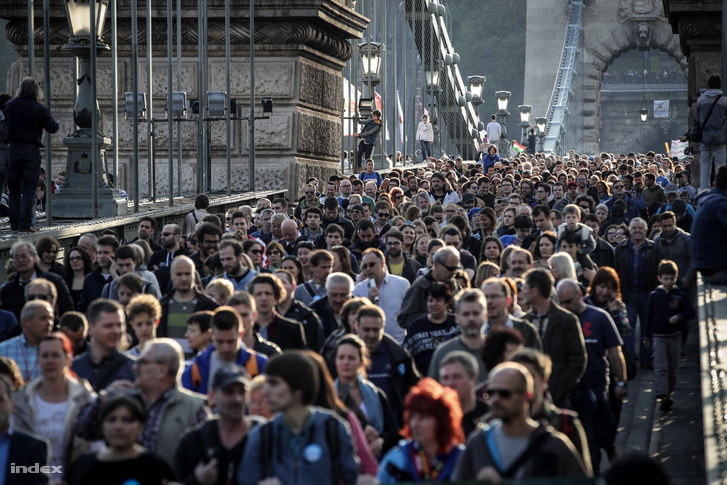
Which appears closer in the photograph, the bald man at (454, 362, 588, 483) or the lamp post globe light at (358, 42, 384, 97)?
the bald man at (454, 362, 588, 483)

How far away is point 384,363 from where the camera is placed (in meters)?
7.50

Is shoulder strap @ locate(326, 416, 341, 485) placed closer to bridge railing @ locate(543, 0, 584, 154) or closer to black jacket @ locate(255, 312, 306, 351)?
black jacket @ locate(255, 312, 306, 351)

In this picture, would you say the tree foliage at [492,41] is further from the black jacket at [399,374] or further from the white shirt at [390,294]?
the black jacket at [399,374]

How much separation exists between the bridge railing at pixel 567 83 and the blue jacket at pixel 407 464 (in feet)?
186

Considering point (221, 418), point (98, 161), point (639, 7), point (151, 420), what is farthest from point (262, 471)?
point (639, 7)

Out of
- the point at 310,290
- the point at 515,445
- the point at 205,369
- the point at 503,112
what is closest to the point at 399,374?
the point at 205,369

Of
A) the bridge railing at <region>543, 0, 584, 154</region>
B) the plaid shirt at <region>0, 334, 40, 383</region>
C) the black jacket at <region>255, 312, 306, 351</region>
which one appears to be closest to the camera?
the plaid shirt at <region>0, 334, 40, 383</region>

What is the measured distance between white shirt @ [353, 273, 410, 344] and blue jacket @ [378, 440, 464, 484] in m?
4.76

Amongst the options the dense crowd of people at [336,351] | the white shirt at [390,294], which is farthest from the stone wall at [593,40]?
the white shirt at [390,294]

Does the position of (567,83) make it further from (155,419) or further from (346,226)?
(155,419)

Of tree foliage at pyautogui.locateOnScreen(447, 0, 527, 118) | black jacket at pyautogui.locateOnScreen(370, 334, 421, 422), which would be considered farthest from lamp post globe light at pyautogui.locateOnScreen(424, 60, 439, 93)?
tree foliage at pyautogui.locateOnScreen(447, 0, 527, 118)

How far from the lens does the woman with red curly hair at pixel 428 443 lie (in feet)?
16.8

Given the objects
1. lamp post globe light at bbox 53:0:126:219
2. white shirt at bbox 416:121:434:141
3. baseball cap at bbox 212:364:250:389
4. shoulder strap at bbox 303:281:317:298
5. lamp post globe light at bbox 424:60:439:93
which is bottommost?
baseball cap at bbox 212:364:250:389

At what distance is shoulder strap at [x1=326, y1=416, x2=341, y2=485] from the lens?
5.26 metres
